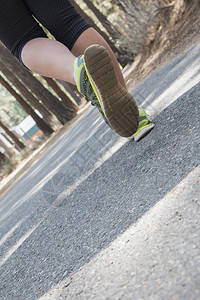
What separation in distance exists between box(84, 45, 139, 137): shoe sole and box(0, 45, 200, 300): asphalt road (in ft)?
0.83

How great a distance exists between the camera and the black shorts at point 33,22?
6.72 feet

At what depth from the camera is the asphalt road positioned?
1.15 meters

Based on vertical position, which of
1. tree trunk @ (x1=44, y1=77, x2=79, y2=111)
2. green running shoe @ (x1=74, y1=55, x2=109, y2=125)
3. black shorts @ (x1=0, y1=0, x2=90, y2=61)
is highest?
black shorts @ (x1=0, y1=0, x2=90, y2=61)

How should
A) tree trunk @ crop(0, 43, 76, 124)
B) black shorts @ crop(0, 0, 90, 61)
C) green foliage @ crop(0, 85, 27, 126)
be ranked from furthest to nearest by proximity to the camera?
green foliage @ crop(0, 85, 27, 126), tree trunk @ crop(0, 43, 76, 124), black shorts @ crop(0, 0, 90, 61)

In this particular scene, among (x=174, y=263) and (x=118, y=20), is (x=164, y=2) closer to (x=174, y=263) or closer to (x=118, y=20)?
(x=118, y=20)

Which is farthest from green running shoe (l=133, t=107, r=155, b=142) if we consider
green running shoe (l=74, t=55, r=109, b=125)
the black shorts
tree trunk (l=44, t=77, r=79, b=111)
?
tree trunk (l=44, t=77, r=79, b=111)

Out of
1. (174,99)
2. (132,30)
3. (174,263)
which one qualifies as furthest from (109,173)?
(132,30)

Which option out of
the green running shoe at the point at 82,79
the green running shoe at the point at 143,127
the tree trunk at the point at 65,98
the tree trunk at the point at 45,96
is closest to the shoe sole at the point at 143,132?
the green running shoe at the point at 143,127

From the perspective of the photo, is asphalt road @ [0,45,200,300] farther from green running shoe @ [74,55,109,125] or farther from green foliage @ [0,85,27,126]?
green foliage @ [0,85,27,126]

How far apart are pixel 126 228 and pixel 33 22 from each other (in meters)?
1.35

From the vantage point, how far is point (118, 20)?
699 cm

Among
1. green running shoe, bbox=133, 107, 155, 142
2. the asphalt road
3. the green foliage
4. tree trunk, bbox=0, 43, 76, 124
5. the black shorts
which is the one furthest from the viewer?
the green foliage

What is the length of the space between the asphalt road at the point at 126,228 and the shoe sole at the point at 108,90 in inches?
9.9

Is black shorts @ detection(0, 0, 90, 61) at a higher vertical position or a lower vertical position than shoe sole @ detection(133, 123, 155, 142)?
higher
